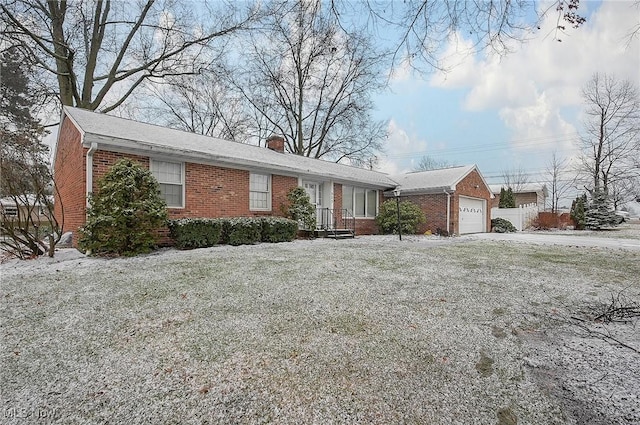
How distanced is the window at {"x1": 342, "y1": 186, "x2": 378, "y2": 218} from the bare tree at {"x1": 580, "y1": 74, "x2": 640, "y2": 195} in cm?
1923

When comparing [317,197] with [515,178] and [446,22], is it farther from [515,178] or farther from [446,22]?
[515,178]

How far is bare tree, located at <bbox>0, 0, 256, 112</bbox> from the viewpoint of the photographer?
14.7 meters

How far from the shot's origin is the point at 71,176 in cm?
938

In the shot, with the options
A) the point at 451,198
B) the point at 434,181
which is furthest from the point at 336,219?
the point at 434,181

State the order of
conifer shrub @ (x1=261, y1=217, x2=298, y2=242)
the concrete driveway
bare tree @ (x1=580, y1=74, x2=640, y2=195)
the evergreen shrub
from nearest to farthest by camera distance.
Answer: the evergreen shrub < conifer shrub @ (x1=261, y1=217, x2=298, y2=242) < the concrete driveway < bare tree @ (x1=580, y1=74, x2=640, y2=195)

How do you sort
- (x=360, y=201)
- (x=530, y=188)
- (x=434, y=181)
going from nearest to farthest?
1. (x=360, y=201)
2. (x=434, y=181)
3. (x=530, y=188)

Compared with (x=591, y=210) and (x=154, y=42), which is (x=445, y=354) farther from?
(x=591, y=210)

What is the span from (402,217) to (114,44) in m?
16.9

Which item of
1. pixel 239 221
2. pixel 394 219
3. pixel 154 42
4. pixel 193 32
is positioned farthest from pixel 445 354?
pixel 154 42

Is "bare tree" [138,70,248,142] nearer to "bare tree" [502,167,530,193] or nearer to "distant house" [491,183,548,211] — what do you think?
"distant house" [491,183,548,211]

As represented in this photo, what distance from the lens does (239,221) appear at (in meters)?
9.52

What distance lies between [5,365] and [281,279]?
3.23 metres

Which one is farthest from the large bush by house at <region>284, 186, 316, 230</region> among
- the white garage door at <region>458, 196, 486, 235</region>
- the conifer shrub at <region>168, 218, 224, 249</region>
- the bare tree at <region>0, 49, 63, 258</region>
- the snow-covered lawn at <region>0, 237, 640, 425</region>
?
the white garage door at <region>458, 196, 486, 235</region>

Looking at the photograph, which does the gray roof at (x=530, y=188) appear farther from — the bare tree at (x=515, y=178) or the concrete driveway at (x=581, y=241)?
the concrete driveway at (x=581, y=241)
